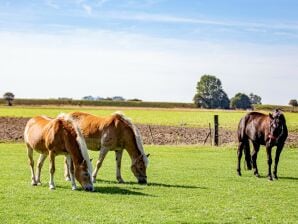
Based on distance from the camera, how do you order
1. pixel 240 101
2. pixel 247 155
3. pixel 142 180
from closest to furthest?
1. pixel 142 180
2. pixel 247 155
3. pixel 240 101

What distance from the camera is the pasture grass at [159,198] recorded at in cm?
1196

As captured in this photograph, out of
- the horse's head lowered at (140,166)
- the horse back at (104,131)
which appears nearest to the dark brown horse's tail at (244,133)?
the horse's head lowered at (140,166)

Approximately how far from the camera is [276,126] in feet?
63.7

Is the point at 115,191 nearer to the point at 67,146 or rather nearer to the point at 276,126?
the point at 67,146

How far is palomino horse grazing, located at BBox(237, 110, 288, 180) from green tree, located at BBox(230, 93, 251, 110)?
151 metres

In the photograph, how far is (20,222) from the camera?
1120cm

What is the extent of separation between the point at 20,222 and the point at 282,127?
1123 centimetres

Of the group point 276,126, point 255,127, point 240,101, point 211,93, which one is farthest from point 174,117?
point 240,101

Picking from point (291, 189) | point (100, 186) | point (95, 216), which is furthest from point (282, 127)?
point (95, 216)

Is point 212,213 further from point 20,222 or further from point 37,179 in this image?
point 37,179

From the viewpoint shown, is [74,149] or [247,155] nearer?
[74,149]

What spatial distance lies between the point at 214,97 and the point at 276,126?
143 metres

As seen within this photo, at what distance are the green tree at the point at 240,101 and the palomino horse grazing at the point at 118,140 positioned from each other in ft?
507

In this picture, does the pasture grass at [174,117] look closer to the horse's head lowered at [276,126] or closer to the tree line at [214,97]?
the horse's head lowered at [276,126]
